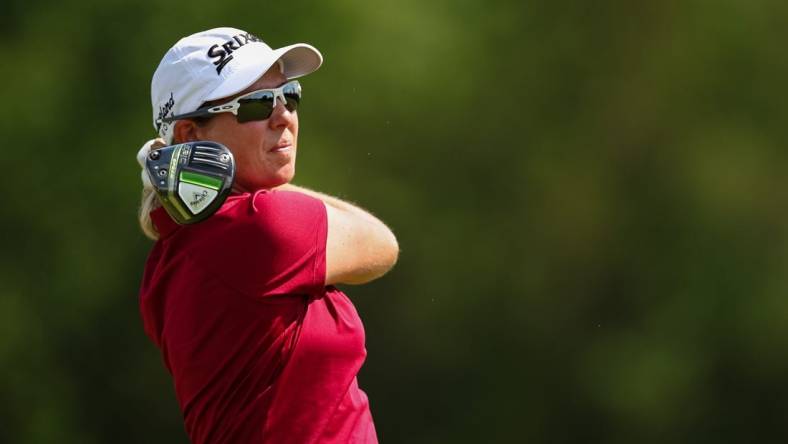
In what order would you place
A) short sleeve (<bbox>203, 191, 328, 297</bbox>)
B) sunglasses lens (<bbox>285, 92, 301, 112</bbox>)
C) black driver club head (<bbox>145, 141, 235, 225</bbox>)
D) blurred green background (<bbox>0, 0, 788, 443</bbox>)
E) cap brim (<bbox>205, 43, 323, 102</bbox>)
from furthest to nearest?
1. blurred green background (<bbox>0, 0, 788, 443</bbox>)
2. sunglasses lens (<bbox>285, 92, 301, 112</bbox>)
3. cap brim (<bbox>205, 43, 323, 102</bbox>)
4. short sleeve (<bbox>203, 191, 328, 297</bbox>)
5. black driver club head (<bbox>145, 141, 235, 225</bbox>)

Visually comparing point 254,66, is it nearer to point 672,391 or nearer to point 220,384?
point 220,384

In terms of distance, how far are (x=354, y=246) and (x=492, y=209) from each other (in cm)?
294

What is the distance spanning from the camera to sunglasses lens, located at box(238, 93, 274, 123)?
93.7 inches

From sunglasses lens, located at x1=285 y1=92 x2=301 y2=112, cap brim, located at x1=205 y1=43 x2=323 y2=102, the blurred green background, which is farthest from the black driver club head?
the blurred green background

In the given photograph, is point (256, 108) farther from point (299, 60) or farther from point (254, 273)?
point (254, 273)

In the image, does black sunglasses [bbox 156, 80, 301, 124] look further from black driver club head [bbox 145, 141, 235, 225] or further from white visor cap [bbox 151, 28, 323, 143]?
black driver club head [bbox 145, 141, 235, 225]

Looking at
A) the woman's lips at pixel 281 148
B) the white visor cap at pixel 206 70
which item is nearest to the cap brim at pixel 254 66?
the white visor cap at pixel 206 70

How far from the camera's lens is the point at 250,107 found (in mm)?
2389

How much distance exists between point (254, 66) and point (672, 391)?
11.1 feet

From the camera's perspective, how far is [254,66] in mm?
2367

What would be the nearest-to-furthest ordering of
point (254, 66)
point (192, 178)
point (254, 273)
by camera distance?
point (192, 178), point (254, 273), point (254, 66)

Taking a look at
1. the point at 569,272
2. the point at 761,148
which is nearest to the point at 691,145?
the point at 761,148

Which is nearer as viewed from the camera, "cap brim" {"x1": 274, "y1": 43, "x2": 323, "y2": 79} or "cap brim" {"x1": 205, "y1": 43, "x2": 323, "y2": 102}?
"cap brim" {"x1": 205, "y1": 43, "x2": 323, "y2": 102}

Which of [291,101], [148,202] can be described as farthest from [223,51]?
[148,202]
